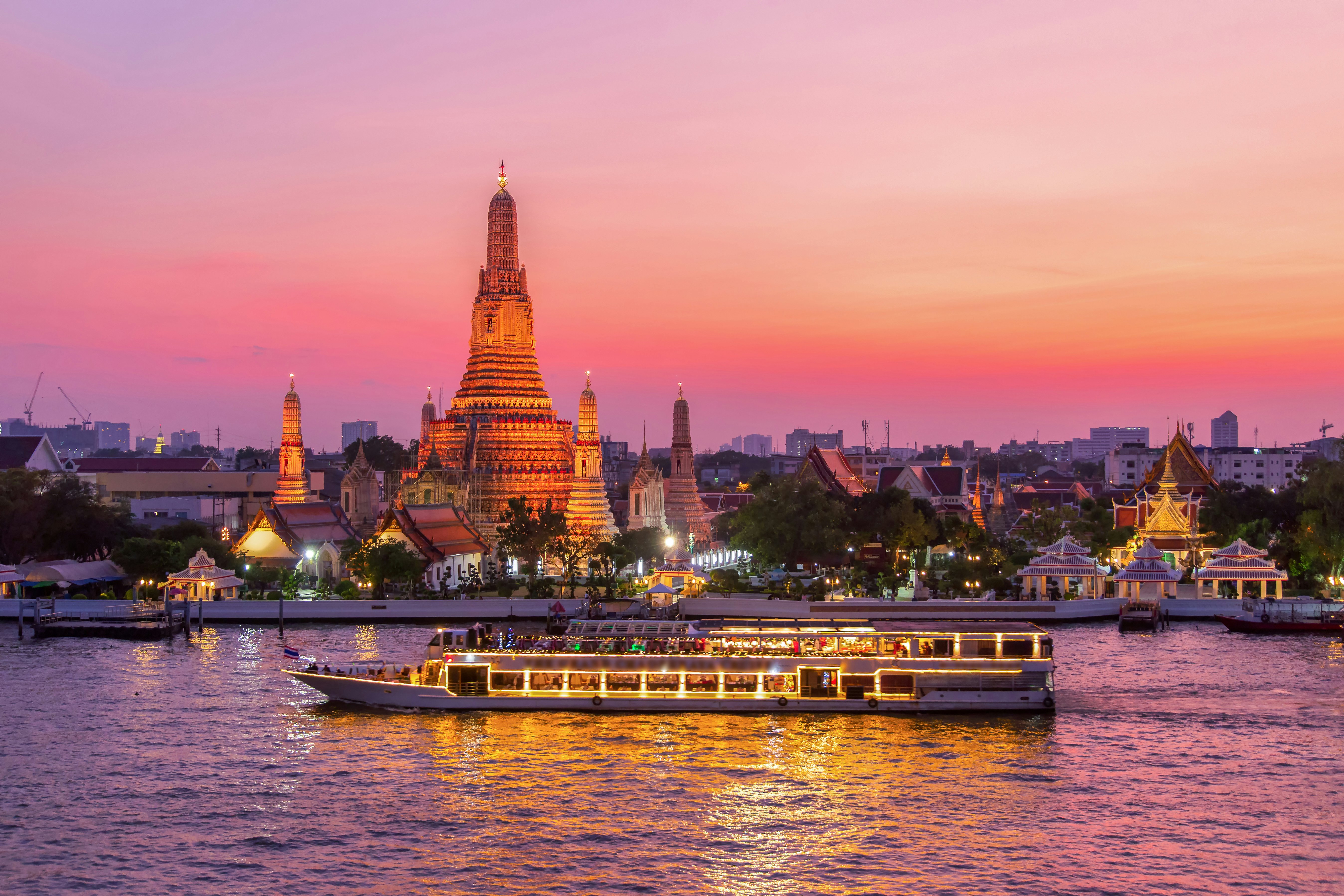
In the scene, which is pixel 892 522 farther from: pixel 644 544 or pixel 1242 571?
pixel 1242 571

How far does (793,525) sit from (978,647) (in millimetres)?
42697

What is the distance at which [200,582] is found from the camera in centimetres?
8219

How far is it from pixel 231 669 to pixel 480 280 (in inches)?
2380

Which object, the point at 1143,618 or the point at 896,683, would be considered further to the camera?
the point at 1143,618

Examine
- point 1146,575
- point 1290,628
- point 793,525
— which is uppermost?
point 793,525

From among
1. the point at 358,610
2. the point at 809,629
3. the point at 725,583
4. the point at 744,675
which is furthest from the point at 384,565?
the point at 809,629

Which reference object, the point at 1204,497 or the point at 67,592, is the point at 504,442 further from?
the point at 1204,497

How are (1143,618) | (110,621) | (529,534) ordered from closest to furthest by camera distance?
(1143,618) → (110,621) → (529,534)

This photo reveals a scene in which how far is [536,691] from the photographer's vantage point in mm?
54438

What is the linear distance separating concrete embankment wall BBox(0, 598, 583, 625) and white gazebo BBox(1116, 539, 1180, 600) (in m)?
31.8

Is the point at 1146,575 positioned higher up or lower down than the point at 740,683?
higher up

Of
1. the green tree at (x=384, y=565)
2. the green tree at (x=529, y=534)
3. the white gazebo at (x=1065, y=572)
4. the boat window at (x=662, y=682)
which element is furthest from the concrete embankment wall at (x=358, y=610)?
the white gazebo at (x=1065, y=572)

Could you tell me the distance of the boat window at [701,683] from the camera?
5434 cm

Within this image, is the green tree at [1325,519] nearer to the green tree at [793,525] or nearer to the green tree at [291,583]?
the green tree at [793,525]
